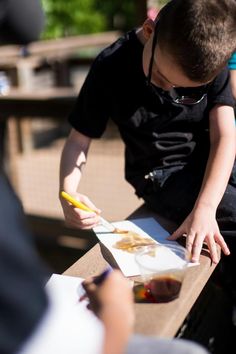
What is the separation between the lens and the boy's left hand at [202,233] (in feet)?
5.31

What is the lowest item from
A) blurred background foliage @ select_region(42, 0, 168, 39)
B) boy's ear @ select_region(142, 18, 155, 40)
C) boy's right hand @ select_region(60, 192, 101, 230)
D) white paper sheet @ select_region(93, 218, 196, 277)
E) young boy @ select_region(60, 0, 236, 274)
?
blurred background foliage @ select_region(42, 0, 168, 39)

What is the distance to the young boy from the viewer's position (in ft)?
5.29

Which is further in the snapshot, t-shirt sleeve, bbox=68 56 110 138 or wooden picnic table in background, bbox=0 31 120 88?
wooden picnic table in background, bbox=0 31 120 88

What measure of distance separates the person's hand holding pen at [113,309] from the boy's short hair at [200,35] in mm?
714

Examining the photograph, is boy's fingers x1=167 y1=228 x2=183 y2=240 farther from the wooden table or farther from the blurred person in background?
the blurred person in background

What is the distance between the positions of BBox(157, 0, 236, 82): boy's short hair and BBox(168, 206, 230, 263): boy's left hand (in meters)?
0.40

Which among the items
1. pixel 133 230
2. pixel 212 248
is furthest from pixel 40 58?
pixel 212 248

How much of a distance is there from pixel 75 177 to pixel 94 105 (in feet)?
0.90

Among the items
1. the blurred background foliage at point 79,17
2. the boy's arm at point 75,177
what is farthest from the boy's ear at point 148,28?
the blurred background foliage at point 79,17

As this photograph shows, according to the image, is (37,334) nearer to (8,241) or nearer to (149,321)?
(8,241)

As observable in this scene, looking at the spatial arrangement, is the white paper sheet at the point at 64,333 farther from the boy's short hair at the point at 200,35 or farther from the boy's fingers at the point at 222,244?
the boy's short hair at the point at 200,35

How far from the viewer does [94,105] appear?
6.63 ft

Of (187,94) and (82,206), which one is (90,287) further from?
(187,94)

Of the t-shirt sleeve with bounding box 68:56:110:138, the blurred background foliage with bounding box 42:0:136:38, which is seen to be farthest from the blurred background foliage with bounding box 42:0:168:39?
the t-shirt sleeve with bounding box 68:56:110:138
